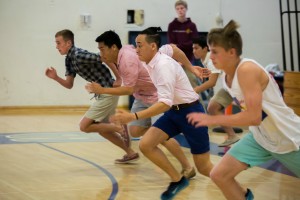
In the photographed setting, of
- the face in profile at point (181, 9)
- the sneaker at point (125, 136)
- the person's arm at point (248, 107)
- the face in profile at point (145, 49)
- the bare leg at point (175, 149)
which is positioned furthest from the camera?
the face in profile at point (181, 9)

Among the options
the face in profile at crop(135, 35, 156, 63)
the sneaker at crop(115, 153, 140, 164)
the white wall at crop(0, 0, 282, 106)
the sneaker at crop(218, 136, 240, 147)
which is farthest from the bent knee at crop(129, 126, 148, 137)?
the white wall at crop(0, 0, 282, 106)

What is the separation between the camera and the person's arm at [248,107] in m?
3.59

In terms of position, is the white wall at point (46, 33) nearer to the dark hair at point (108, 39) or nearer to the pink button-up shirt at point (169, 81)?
the dark hair at point (108, 39)

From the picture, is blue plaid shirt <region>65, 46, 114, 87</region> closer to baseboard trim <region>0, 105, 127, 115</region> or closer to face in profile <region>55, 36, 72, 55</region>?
face in profile <region>55, 36, 72, 55</region>

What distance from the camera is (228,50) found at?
376cm

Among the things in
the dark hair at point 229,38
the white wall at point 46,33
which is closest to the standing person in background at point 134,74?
the dark hair at point 229,38

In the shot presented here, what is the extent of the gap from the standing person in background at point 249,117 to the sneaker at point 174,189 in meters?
1.21

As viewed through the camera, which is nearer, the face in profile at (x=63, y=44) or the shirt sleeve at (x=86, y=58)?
the shirt sleeve at (x=86, y=58)

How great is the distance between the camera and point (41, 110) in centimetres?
1195

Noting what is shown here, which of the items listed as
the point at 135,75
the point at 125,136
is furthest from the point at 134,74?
the point at 125,136

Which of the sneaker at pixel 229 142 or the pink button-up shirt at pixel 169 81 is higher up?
the pink button-up shirt at pixel 169 81

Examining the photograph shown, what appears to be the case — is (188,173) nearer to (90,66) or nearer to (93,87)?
(93,87)

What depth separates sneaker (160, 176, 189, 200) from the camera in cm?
525

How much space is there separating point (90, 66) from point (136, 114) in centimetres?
216
